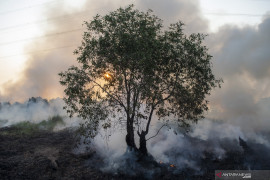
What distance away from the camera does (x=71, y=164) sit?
56.4ft

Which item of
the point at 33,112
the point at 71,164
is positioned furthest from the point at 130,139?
the point at 33,112

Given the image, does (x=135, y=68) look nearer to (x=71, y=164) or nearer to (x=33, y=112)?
(x=71, y=164)

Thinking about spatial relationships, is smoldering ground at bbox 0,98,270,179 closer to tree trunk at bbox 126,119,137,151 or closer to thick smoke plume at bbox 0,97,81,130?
tree trunk at bbox 126,119,137,151

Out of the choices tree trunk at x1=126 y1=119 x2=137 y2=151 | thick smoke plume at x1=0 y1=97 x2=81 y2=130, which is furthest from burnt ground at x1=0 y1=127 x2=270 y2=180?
thick smoke plume at x1=0 y1=97 x2=81 y2=130

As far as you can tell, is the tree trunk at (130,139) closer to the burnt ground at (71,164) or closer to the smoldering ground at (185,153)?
the smoldering ground at (185,153)

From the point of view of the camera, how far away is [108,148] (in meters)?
21.0

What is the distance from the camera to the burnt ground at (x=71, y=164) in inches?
601

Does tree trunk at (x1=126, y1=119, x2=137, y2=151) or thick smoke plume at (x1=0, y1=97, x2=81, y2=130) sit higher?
thick smoke plume at (x1=0, y1=97, x2=81, y2=130)

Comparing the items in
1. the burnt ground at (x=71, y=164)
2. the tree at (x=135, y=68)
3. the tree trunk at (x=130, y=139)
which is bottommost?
the burnt ground at (x=71, y=164)

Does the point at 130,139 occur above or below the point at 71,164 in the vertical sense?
above

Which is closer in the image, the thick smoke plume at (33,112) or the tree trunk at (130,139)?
the tree trunk at (130,139)

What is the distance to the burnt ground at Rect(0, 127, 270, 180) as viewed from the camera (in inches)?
601

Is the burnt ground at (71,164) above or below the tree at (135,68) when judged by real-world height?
below

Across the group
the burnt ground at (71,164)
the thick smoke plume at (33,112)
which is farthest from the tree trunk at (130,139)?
the thick smoke plume at (33,112)
